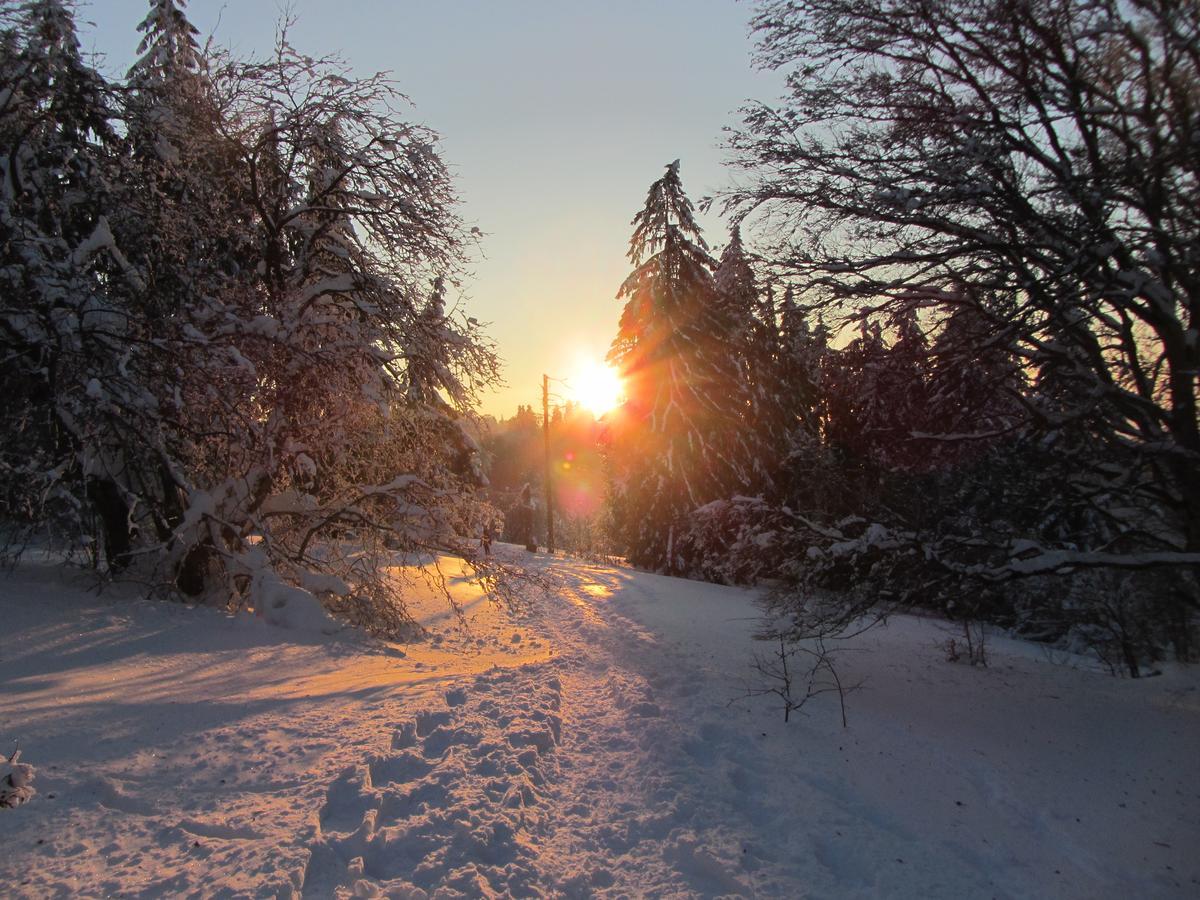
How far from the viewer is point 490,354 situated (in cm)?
988

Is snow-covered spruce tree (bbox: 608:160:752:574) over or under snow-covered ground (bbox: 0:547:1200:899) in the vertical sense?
over

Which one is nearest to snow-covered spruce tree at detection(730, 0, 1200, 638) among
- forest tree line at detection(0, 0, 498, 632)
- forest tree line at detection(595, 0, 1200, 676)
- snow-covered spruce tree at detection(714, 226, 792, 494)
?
forest tree line at detection(595, 0, 1200, 676)

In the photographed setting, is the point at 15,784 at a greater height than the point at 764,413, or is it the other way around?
the point at 764,413

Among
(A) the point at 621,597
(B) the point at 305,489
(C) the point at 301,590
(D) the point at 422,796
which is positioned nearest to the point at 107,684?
(D) the point at 422,796

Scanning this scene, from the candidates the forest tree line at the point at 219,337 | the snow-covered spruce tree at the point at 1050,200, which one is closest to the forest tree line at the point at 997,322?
the snow-covered spruce tree at the point at 1050,200

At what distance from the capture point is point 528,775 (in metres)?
4.55

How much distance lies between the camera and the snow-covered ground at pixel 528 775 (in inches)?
121

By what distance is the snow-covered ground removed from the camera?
308 cm

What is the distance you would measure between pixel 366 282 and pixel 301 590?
3.90 meters

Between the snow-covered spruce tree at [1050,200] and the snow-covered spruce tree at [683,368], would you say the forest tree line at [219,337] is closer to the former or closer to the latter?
the snow-covered spruce tree at [1050,200]

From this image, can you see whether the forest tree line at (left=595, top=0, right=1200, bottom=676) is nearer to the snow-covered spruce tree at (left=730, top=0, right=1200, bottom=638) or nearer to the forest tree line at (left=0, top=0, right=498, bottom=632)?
the snow-covered spruce tree at (left=730, top=0, right=1200, bottom=638)

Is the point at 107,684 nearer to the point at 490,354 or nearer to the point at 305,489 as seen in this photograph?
the point at 305,489

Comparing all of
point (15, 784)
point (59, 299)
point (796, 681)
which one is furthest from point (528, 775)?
A: point (59, 299)

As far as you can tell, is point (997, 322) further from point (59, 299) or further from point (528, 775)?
point (59, 299)
